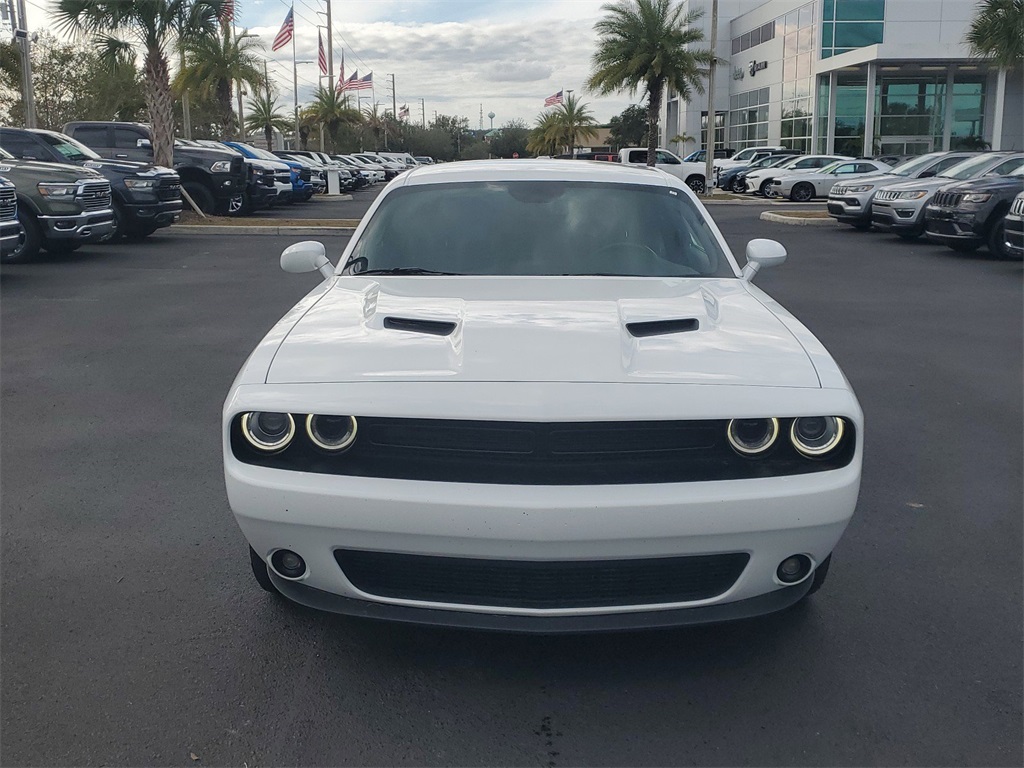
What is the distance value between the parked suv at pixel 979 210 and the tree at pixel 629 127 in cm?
7181

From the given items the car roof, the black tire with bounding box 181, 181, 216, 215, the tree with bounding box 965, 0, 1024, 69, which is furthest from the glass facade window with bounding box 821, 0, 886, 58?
the car roof

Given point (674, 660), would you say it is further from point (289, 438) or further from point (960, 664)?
point (289, 438)

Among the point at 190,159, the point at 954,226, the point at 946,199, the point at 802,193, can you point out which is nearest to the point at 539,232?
the point at 954,226

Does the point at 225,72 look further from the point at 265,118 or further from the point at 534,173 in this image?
the point at 534,173

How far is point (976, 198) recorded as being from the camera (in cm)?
1411

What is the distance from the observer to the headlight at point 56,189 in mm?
12508

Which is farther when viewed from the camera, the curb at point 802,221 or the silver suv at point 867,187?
the curb at point 802,221

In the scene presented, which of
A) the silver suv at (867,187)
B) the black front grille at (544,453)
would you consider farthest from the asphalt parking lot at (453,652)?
the silver suv at (867,187)

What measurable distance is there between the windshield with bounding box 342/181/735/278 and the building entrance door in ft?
151

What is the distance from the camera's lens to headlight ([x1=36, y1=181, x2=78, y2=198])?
1251 centimetres

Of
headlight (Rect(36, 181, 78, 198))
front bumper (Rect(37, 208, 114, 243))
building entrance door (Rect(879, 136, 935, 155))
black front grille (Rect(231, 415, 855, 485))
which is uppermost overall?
building entrance door (Rect(879, 136, 935, 155))

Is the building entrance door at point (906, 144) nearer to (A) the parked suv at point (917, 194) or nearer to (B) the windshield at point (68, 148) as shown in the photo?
(A) the parked suv at point (917, 194)

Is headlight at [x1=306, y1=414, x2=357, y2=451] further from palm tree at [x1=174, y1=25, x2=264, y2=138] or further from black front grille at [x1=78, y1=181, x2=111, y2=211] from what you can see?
palm tree at [x1=174, y1=25, x2=264, y2=138]

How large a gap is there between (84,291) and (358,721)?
945cm
